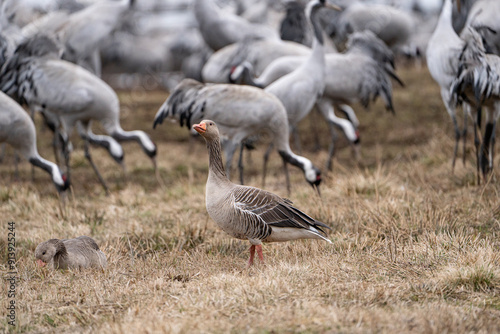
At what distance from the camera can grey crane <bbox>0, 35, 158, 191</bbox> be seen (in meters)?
7.72

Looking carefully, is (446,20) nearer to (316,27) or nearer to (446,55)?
(446,55)

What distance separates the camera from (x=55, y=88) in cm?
769

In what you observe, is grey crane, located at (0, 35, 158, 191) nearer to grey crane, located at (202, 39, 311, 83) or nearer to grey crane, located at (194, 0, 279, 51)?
grey crane, located at (202, 39, 311, 83)

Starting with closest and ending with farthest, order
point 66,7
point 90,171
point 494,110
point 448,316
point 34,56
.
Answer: point 448,316, point 494,110, point 34,56, point 90,171, point 66,7

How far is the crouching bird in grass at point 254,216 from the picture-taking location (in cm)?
429

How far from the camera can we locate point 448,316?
310 centimetres

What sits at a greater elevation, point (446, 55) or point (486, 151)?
point (446, 55)

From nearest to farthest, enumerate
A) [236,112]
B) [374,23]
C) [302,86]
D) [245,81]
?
[236,112] < [302,86] < [245,81] < [374,23]

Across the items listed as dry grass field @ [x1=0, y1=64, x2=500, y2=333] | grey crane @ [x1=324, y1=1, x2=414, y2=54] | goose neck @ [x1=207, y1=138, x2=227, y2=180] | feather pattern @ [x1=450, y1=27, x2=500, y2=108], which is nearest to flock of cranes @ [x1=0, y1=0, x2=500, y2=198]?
feather pattern @ [x1=450, y1=27, x2=500, y2=108]

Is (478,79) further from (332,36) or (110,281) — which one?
(332,36)

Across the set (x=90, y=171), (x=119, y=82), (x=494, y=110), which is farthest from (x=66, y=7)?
(x=494, y=110)

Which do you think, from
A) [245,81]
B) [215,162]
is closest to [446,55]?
[245,81]

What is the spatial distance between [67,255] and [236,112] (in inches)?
108

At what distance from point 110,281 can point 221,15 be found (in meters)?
7.97
